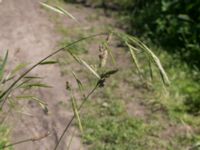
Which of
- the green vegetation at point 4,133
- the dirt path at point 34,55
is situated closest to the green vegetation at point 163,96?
the dirt path at point 34,55

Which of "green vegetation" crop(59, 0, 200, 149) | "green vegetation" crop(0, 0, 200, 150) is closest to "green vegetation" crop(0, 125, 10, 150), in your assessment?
"green vegetation" crop(0, 0, 200, 150)

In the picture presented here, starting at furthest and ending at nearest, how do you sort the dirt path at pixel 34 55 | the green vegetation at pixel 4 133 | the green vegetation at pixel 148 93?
the green vegetation at pixel 148 93 → the dirt path at pixel 34 55 → the green vegetation at pixel 4 133

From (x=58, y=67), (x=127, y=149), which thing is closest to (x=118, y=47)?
(x=58, y=67)

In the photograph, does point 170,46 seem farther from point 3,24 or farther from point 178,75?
point 3,24

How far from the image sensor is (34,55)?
493 cm

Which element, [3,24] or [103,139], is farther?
[3,24]

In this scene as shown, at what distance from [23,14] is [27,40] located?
2.32 feet

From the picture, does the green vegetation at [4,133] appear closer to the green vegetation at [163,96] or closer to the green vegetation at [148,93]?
the green vegetation at [148,93]

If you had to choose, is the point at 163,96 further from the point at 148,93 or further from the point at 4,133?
A: the point at 4,133

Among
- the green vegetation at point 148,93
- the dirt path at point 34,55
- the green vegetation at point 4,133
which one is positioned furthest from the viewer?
the green vegetation at point 148,93

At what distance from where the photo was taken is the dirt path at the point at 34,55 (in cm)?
365

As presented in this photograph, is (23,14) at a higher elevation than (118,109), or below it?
higher

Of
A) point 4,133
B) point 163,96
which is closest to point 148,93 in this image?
point 163,96

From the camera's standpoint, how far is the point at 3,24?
5.44 m
